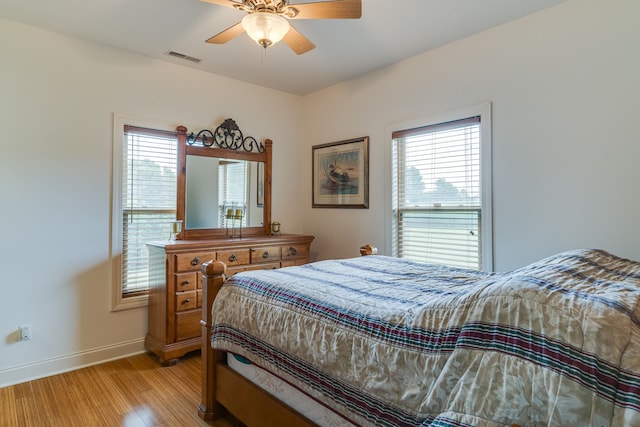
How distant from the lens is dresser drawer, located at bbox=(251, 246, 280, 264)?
11.2 feet

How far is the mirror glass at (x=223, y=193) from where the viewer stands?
355 centimetres

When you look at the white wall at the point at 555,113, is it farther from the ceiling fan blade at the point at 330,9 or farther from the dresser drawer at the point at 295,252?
the dresser drawer at the point at 295,252

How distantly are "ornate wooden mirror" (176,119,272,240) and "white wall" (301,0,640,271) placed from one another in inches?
71.9

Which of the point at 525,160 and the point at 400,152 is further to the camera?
the point at 400,152

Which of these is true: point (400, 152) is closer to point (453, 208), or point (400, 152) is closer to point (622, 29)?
point (453, 208)

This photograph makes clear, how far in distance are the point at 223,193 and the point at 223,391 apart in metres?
2.21

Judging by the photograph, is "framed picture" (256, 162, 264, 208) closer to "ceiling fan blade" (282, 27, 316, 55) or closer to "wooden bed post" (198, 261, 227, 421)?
"ceiling fan blade" (282, 27, 316, 55)

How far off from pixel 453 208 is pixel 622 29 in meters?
1.57

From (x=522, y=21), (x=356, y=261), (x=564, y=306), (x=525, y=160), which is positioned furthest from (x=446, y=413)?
(x=522, y=21)

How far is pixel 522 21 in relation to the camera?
2566mm

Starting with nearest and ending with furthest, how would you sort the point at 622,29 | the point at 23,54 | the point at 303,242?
the point at 622,29, the point at 23,54, the point at 303,242

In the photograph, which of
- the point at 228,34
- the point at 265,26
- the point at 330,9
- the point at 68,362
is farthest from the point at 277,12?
the point at 68,362

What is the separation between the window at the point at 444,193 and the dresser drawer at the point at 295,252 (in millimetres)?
1033

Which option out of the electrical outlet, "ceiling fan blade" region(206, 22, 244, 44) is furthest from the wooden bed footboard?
the electrical outlet
